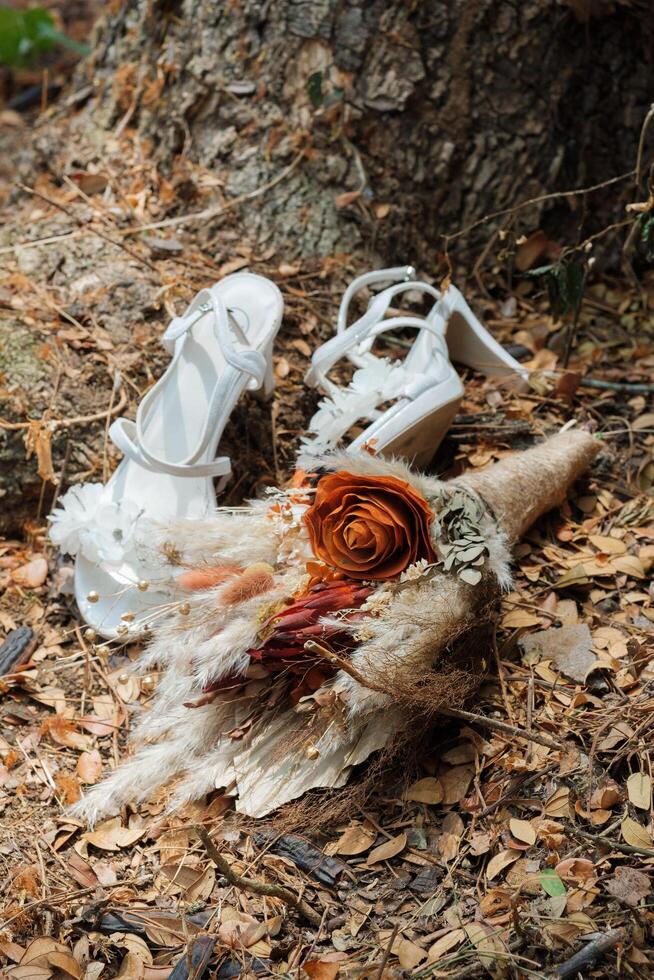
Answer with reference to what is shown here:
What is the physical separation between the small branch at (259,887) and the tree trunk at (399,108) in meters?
1.72

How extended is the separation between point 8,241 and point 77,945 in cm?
192

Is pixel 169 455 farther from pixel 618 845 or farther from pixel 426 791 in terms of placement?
pixel 618 845

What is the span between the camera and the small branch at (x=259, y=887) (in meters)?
1.36

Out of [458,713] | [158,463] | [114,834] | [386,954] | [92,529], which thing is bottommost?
[114,834]

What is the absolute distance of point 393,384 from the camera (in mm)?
2139

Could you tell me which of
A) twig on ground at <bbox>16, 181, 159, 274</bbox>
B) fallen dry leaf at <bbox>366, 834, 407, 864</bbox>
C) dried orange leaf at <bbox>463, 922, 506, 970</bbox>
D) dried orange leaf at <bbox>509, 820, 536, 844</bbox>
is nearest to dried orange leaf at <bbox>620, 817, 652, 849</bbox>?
dried orange leaf at <bbox>509, 820, 536, 844</bbox>

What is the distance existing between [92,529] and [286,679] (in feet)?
1.91

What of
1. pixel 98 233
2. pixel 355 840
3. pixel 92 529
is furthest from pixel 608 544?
pixel 98 233

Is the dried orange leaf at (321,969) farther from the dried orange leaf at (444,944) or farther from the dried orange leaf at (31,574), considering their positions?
the dried orange leaf at (31,574)

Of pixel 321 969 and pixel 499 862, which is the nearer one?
pixel 321 969

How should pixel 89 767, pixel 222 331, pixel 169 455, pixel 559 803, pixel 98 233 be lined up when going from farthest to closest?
pixel 98 233 → pixel 169 455 → pixel 222 331 → pixel 89 767 → pixel 559 803

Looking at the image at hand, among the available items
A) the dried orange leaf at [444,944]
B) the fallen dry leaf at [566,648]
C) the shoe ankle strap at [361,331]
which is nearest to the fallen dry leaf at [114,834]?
the dried orange leaf at [444,944]

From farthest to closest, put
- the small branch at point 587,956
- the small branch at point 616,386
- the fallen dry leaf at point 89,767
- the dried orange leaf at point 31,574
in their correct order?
the small branch at point 616,386, the dried orange leaf at point 31,574, the fallen dry leaf at point 89,767, the small branch at point 587,956

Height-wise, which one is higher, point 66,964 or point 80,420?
point 80,420
